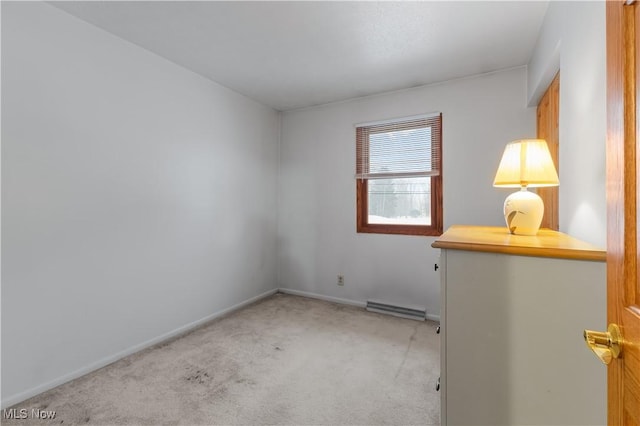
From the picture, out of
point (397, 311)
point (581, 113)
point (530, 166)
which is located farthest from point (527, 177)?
point (397, 311)

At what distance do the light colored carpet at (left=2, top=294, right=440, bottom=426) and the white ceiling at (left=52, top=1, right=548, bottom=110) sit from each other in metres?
2.41

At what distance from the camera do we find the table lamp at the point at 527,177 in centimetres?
139

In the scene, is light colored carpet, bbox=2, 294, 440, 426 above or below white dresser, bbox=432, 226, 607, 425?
below

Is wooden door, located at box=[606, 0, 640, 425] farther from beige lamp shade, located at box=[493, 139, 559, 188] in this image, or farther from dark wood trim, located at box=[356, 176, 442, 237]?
dark wood trim, located at box=[356, 176, 442, 237]

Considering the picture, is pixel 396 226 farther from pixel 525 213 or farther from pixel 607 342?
pixel 607 342

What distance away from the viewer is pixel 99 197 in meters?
2.13

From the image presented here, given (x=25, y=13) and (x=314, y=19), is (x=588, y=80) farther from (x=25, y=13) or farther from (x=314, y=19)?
(x=25, y=13)

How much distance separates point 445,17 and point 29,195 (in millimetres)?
2871

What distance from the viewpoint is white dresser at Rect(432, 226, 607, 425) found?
1000 mm

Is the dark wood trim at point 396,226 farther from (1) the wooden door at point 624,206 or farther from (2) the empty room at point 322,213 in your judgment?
(1) the wooden door at point 624,206

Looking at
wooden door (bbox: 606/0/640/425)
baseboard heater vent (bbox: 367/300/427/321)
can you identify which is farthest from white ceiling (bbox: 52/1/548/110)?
baseboard heater vent (bbox: 367/300/427/321)

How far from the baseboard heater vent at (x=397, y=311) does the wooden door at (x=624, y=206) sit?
247 centimetres

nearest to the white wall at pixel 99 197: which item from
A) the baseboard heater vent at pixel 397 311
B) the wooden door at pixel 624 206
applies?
the baseboard heater vent at pixel 397 311

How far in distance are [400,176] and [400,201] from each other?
277 millimetres
